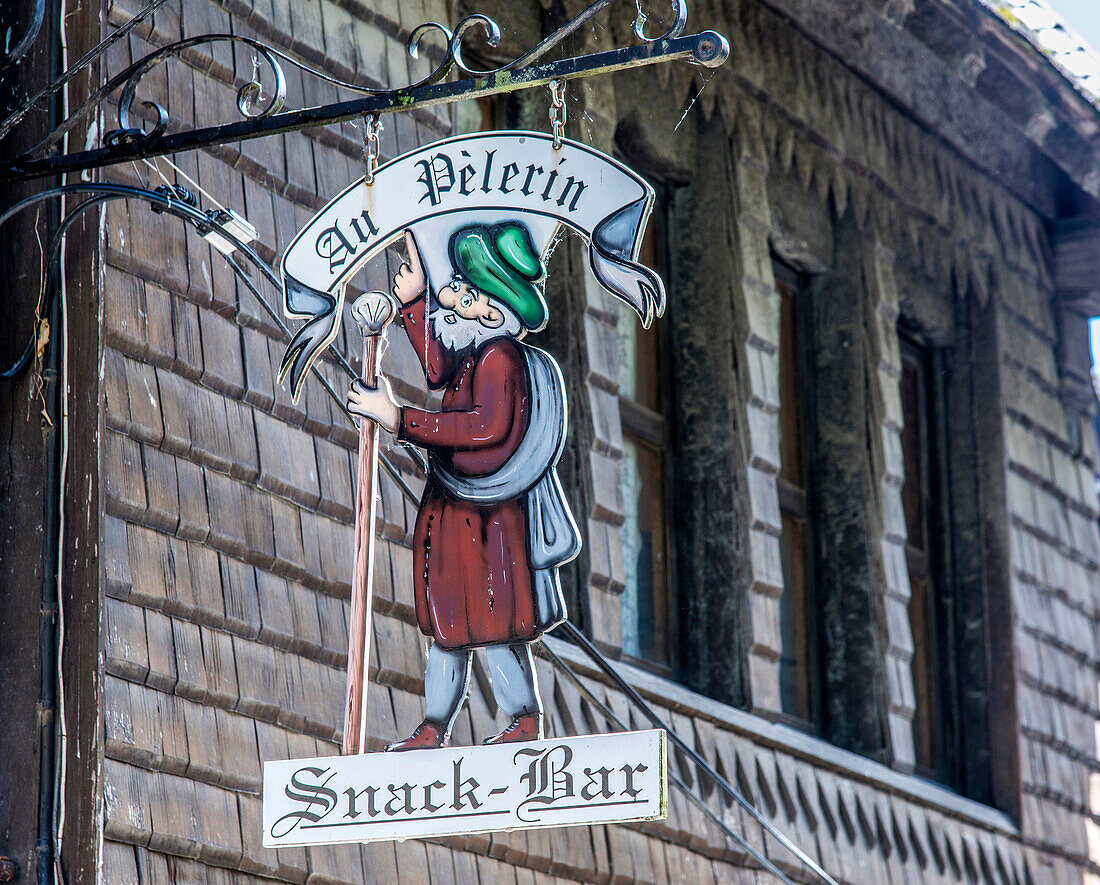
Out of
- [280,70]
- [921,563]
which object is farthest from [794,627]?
[280,70]

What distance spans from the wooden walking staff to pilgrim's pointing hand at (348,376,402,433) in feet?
0.07

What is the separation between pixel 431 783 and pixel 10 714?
1.22 meters

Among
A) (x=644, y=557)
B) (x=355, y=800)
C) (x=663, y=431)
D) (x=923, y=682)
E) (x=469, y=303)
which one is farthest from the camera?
(x=923, y=682)

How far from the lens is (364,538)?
405 centimetres

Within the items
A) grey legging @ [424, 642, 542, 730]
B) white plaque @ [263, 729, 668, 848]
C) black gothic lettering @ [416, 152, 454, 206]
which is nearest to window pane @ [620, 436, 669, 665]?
grey legging @ [424, 642, 542, 730]

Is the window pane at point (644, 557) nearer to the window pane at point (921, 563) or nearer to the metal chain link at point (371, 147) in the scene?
the window pane at point (921, 563)

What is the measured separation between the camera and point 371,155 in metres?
4.14

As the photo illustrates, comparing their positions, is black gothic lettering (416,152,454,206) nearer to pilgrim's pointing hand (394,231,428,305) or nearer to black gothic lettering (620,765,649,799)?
pilgrim's pointing hand (394,231,428,305)

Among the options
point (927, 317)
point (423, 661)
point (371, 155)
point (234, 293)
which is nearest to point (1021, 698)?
point (927, 317)

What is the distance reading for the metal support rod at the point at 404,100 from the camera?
3807 millimetres

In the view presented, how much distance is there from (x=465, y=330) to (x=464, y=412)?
20 cm

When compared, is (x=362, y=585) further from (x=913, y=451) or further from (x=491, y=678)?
(x=913, y=451)

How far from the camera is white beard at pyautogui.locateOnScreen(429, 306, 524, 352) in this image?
4141 mm

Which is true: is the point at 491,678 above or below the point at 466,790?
above
